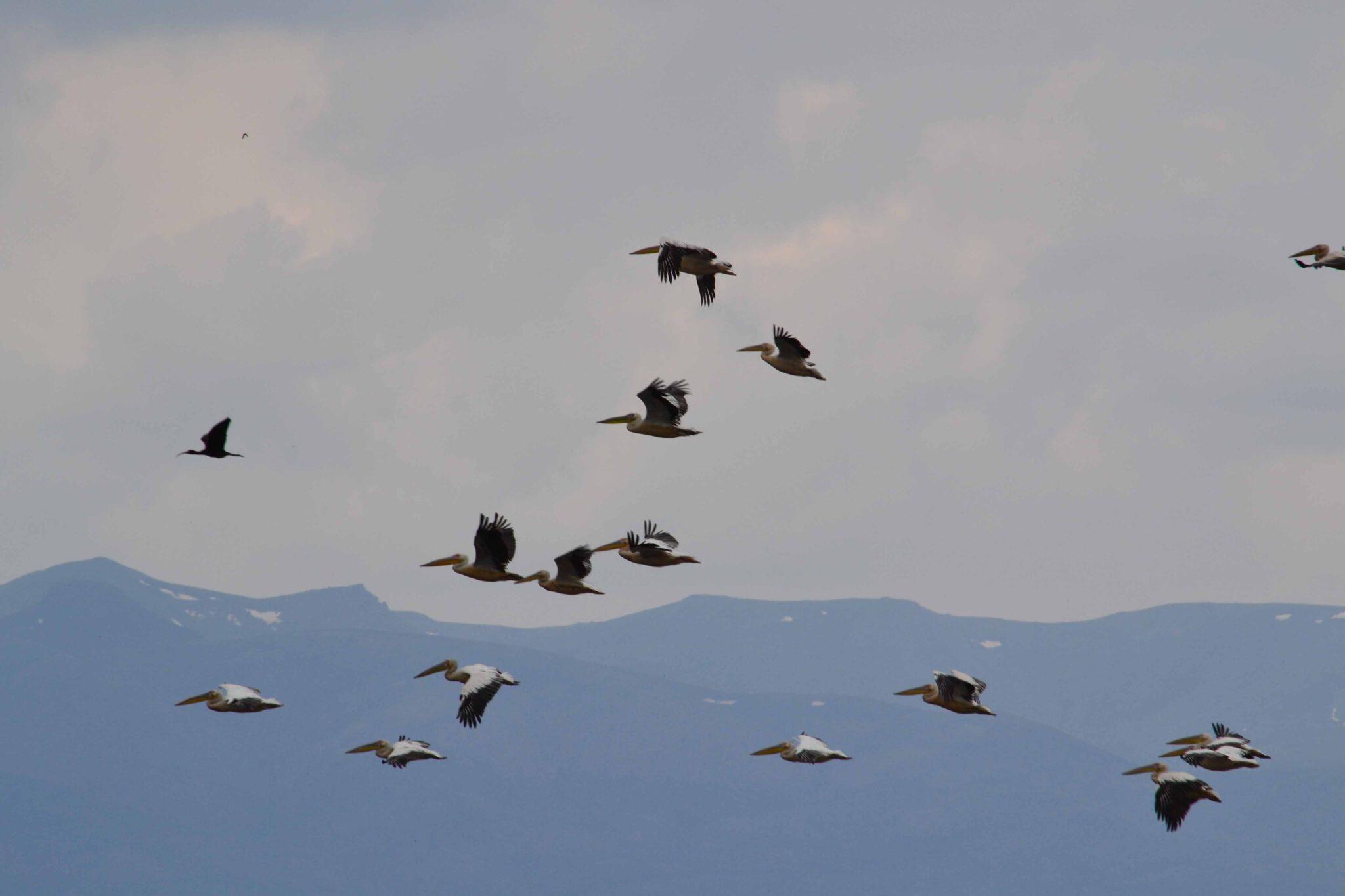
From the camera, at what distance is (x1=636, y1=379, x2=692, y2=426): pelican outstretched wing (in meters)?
42.5

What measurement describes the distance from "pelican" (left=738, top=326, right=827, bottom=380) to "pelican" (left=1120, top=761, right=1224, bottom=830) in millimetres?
11750

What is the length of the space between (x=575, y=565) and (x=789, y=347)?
7156 mm

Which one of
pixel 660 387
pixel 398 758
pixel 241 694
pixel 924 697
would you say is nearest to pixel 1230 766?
pixel 924 697

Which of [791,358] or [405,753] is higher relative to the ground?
[791,358]

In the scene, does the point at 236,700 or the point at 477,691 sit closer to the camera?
the point at 477,691

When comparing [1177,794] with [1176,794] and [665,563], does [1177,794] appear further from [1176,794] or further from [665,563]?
[665,563]

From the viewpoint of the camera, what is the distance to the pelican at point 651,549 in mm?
42969

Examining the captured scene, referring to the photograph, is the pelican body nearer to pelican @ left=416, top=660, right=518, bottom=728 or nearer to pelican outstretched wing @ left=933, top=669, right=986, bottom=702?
pelican outstretched wing @ left=933, top=669, right=986, bottom=702

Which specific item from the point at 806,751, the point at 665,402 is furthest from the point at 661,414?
the point at 806,751

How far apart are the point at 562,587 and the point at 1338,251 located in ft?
60.5

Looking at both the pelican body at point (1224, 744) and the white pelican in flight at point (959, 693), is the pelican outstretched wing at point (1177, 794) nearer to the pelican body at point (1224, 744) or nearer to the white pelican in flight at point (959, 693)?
the pelican body at point (1224, 744)

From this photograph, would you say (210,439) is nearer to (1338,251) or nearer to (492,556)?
(492,556)

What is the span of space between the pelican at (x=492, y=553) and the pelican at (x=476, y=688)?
2117 mm

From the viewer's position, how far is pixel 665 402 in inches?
1683
